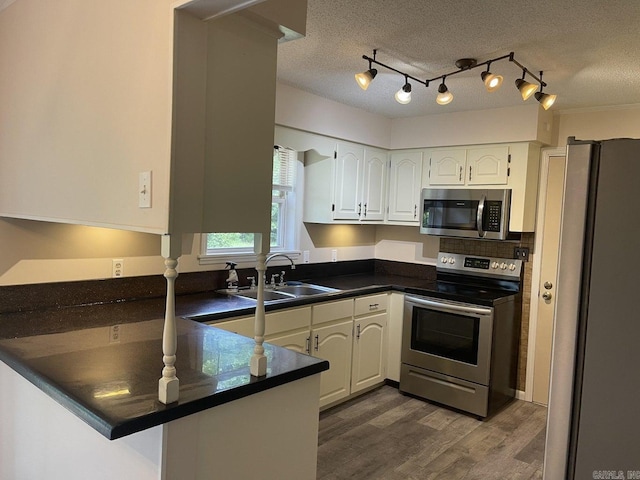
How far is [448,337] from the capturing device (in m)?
3.68

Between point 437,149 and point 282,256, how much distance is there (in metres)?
1.67

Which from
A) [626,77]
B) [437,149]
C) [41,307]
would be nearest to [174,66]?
[41,307]

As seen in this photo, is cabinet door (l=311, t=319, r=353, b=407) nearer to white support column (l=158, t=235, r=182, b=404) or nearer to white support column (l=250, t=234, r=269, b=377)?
white support column (l=250, t=234, r=269, b=377)

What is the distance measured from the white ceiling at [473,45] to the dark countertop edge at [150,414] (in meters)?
1.58

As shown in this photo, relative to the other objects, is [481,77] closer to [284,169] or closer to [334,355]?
[284,169]

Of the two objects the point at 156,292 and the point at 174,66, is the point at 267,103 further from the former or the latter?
the point at 156,292

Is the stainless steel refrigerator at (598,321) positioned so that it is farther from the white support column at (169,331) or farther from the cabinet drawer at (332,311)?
the cabinet drawer at (332,311)

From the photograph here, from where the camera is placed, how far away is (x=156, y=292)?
116 inches

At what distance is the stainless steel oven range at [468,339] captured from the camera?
3.51m

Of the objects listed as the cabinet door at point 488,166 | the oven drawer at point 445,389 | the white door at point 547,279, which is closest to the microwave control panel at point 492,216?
the cabinet door at point 488,166

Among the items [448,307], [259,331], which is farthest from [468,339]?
[259,331]

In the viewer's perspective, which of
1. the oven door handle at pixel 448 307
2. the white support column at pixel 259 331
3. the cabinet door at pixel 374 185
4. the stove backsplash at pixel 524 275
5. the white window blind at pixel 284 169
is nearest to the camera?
the white support column at pixel 259 331

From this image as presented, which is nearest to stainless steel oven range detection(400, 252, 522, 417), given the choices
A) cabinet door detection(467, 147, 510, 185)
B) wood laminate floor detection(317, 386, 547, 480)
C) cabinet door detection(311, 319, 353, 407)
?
wood laminate floor detection(317, 386, 547, 480)

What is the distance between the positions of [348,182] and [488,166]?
1.16 m
